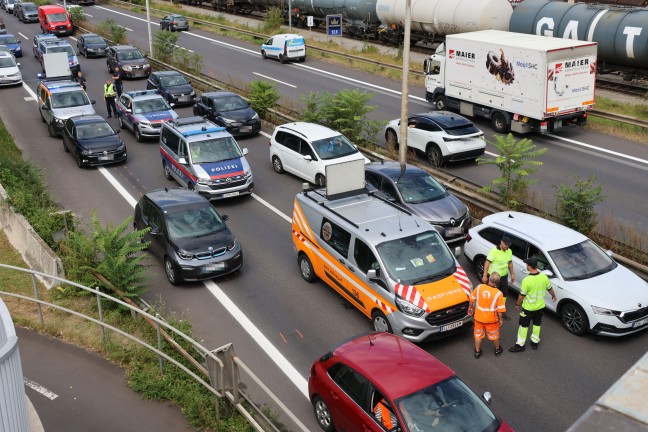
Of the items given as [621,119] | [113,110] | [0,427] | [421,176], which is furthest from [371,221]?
[113,110]

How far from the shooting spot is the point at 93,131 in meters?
24.1

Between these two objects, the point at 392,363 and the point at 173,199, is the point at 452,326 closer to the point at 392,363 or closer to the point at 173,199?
the point at 392,363

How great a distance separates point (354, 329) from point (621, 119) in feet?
59.9

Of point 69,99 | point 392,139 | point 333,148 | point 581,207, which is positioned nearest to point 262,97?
point 392,139

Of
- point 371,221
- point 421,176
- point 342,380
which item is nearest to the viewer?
point 342,380

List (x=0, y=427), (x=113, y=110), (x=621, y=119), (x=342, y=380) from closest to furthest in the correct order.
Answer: (x=0, y=427) → (x=342, y=380) → (x=621, y=119) → (x=113, y=110)

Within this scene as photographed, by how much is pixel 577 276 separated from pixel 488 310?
2.34 metres

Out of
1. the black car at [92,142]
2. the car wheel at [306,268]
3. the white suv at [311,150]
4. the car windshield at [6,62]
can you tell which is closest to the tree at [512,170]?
the white suv at [311,150]

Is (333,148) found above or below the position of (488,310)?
above

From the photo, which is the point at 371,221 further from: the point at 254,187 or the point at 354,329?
the point at 254,187

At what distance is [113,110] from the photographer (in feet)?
101

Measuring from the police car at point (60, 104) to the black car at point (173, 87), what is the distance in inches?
146

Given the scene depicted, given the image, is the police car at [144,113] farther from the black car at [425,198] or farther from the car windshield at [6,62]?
the car windshield at [6,62]

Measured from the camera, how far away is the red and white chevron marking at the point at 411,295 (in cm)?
1221
